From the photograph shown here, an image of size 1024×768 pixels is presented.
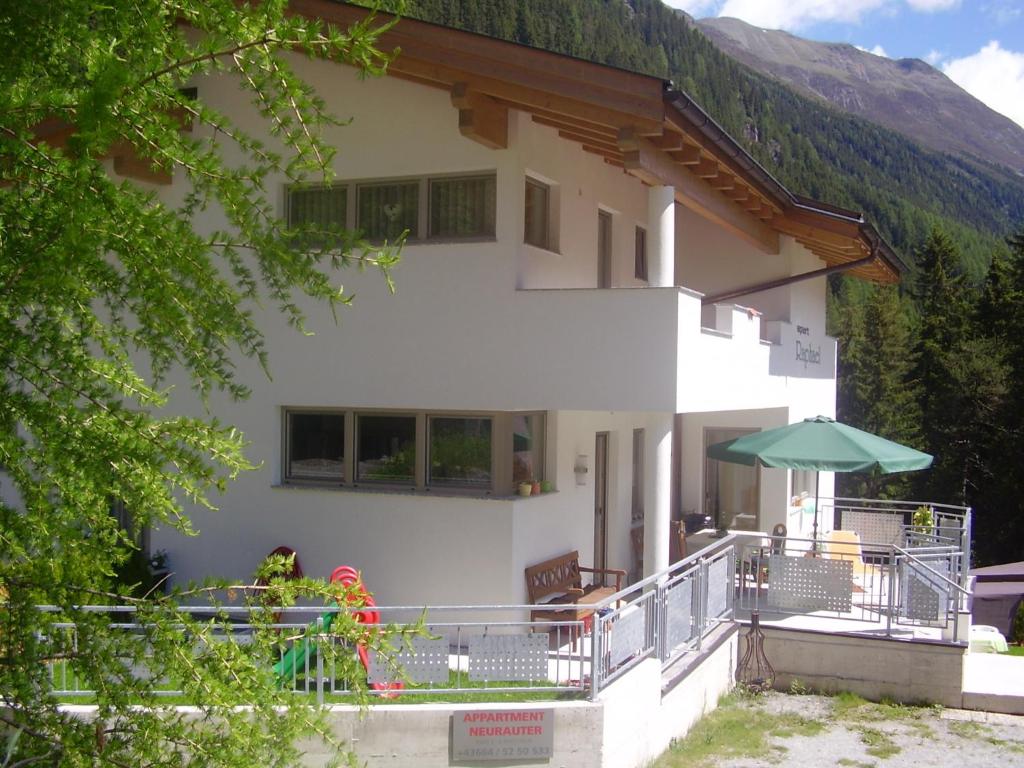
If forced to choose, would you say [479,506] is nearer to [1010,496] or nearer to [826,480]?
[826,480]

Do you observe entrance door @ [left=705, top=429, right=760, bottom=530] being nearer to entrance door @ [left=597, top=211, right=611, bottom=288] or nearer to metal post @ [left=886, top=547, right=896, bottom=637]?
entrance door @ [left=597, top=211, right=611, bottom=288]

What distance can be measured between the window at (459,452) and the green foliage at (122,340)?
8.46 meters

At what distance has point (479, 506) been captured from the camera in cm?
1138

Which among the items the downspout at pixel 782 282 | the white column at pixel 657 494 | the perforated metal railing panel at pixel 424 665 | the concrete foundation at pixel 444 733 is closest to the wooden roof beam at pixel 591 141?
the white column at pixel 657 494

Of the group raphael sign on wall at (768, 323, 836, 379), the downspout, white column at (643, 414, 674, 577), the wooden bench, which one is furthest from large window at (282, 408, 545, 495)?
raphael sign on wall at (768, 323, 836, 379)

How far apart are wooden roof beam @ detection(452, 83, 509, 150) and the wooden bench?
4.69m

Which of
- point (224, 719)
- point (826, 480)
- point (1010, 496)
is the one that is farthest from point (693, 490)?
point (1010, 496)

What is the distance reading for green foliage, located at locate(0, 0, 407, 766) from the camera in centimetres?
272

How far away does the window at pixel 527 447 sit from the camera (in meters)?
11.9

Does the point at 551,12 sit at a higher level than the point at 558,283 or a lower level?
higher

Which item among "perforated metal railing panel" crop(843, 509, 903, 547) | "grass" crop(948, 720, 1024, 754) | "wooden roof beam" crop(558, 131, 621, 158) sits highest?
"wooden roof beam" crop(558, 131, 621, 158)

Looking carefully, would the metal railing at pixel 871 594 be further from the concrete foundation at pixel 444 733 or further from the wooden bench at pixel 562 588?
the concrete foundation at pixel 444 733

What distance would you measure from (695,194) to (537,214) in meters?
1.87

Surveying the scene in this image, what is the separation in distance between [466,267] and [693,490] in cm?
848
